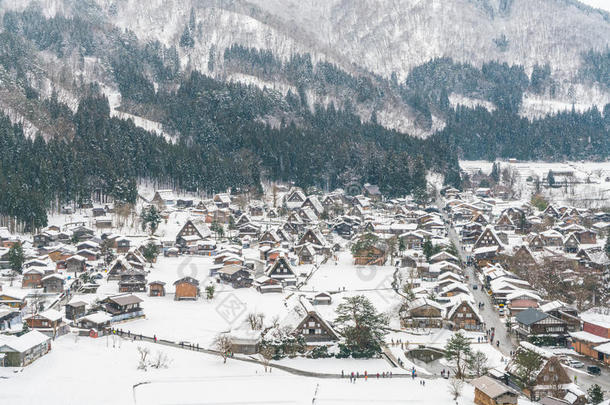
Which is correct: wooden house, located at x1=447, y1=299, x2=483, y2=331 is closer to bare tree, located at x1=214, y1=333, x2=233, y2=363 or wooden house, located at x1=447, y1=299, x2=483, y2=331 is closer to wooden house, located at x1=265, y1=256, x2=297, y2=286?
wooden house, located at x1=265, y1=256, x2=297, y2=286

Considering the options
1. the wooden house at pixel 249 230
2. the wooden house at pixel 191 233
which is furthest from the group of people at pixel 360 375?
the wooden house at pixel 249 230

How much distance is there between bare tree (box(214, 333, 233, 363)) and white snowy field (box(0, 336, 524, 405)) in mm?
550

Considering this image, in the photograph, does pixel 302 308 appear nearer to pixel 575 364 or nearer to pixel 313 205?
pixel 575 364

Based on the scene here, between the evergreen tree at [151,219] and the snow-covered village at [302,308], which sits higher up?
the evergreen tree at [151,219]

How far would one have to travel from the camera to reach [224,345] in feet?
122

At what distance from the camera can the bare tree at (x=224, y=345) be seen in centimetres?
3723

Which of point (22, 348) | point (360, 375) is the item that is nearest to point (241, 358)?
point (360, 375)

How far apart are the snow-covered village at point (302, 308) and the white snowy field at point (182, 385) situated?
0.41 ft

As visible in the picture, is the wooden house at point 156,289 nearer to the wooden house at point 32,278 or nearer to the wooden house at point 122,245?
the wooden house at point 32,278

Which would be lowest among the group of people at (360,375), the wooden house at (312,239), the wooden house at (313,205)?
the group of people at (360,375)

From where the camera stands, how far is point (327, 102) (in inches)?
6412

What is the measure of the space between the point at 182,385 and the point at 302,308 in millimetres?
12325

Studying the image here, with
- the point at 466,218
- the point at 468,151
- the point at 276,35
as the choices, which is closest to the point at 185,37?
the point at 276,35

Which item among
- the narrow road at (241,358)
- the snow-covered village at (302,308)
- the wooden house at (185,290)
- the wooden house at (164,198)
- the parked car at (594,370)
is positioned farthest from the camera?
the wooden house at (164,198)
